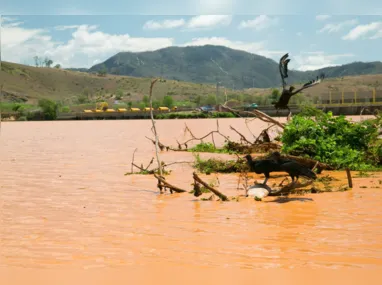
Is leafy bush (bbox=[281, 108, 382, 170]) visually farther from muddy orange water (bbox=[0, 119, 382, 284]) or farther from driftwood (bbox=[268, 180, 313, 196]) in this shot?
driftwood (bbox=[268, 180, 313, 196])

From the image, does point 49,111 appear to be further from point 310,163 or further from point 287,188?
point 287,188

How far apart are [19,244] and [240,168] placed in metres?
6.92

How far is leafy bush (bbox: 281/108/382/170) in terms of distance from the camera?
12328 millimetres

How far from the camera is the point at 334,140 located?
41.3ft

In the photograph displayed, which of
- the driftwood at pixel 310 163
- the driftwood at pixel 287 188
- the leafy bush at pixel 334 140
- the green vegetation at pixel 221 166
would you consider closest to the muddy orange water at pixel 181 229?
the driftwood at pixel 287 188

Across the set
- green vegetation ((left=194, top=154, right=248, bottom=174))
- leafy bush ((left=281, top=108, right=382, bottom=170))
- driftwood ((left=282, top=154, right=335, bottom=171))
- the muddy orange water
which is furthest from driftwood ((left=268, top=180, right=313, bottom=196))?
green vegetation ((left=194, top=154, right=248, bottom=174))

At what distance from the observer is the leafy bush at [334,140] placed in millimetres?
12328

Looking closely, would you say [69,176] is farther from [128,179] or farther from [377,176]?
[377,176]

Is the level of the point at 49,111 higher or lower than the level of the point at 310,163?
higher

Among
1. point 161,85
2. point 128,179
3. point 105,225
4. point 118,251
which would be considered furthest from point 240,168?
point 161,85

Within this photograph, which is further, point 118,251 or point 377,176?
point 377,176

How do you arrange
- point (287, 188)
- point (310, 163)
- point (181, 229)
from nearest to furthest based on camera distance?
point (181, 229), point (287, 188), point (310, 163)

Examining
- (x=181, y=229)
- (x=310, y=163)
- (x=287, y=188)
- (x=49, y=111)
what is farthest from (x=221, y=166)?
A: (x=49, y=111)

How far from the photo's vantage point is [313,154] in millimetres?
12555
